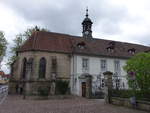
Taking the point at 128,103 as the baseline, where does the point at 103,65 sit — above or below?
above

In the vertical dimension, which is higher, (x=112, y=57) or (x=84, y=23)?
(x=84, y=23)

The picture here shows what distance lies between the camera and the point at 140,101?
11336mm

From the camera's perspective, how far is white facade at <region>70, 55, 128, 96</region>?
81.6 ft

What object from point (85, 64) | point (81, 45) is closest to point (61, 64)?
point (85, 64)

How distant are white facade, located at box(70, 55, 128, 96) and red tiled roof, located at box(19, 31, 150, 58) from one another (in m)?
1.08

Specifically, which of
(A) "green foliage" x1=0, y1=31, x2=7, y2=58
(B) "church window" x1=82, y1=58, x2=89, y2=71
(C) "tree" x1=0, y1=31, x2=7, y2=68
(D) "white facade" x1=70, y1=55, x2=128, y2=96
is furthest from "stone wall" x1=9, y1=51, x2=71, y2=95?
(C) "tree" x1=0, y1=31, x2=7, y2=68

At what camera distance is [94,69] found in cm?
2686

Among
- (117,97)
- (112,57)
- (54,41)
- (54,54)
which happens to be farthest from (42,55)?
(117,97)

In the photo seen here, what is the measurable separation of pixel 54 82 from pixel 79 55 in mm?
6898

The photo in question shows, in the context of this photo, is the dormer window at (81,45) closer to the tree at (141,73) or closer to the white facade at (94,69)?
the white facade at (94,69)

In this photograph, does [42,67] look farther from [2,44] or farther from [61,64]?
[2,44]

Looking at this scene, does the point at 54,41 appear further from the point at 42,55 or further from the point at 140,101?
the point at 140,101

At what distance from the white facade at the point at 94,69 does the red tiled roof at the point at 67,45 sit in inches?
42.6

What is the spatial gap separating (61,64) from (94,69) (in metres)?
5.90
